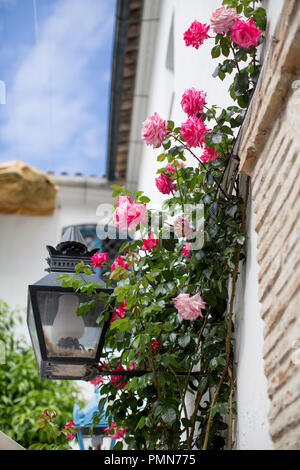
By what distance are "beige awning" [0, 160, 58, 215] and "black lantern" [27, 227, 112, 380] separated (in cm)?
632

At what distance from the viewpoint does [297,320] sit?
1426 millimetres

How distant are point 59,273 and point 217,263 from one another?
2.31ft

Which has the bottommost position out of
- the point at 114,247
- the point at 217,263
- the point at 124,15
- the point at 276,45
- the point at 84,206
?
the point at 217,263

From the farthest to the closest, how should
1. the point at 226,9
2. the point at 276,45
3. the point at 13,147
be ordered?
the point at 13,147 → the point at 226,9 → the point at 276,45

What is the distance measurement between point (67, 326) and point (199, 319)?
1.72ft

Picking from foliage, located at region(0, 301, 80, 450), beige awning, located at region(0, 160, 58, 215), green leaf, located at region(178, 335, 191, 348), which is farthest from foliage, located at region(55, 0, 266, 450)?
beige awning, located at region(0, 160, 58, 215)

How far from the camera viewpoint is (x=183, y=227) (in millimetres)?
2195

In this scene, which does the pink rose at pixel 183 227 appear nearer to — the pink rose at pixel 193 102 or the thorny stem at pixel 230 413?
the pink rose at pixel 193 102

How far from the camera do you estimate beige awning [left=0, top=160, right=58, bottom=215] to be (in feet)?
27.5

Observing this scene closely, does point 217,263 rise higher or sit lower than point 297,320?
higher

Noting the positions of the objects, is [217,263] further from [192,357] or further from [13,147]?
[13,147]

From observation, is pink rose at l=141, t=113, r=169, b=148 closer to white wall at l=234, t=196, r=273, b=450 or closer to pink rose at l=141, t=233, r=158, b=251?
pink rose at l=141, t=233, r=158, b=251

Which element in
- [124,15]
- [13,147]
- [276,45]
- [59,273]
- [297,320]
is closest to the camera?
[297,320]

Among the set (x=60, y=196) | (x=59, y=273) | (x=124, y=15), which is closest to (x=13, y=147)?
(x=60, y=196)
